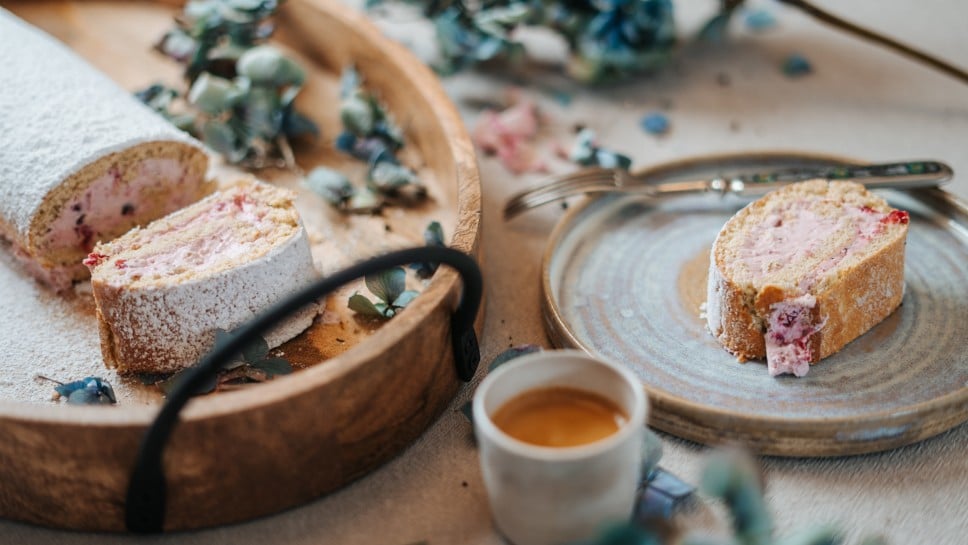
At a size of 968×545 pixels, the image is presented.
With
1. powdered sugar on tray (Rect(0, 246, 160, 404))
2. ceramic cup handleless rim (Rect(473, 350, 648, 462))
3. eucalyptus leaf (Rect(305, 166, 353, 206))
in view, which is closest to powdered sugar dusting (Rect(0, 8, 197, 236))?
powdered sugar on tray (Rect(0, 246, 160, 404))

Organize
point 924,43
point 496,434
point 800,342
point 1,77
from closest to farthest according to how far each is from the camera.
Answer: point 496,434, point 800,342, point 1,77, point 924,43

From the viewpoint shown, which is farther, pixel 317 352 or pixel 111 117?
pixel 111 117

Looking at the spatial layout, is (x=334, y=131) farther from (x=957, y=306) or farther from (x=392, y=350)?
(x=957, y=306)

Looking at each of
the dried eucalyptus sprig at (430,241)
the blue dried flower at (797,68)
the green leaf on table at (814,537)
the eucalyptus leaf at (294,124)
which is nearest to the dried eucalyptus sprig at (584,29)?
the blue dried flower at (797,68)

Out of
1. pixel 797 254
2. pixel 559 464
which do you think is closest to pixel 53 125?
pixel 559 464

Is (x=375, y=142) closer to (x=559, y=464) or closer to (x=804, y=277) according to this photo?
(x=804, y=277)

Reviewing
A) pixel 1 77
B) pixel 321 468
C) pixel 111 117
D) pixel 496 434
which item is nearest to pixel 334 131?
pixel 111 117

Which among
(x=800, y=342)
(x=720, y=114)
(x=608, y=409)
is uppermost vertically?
(x=608, y=409)
